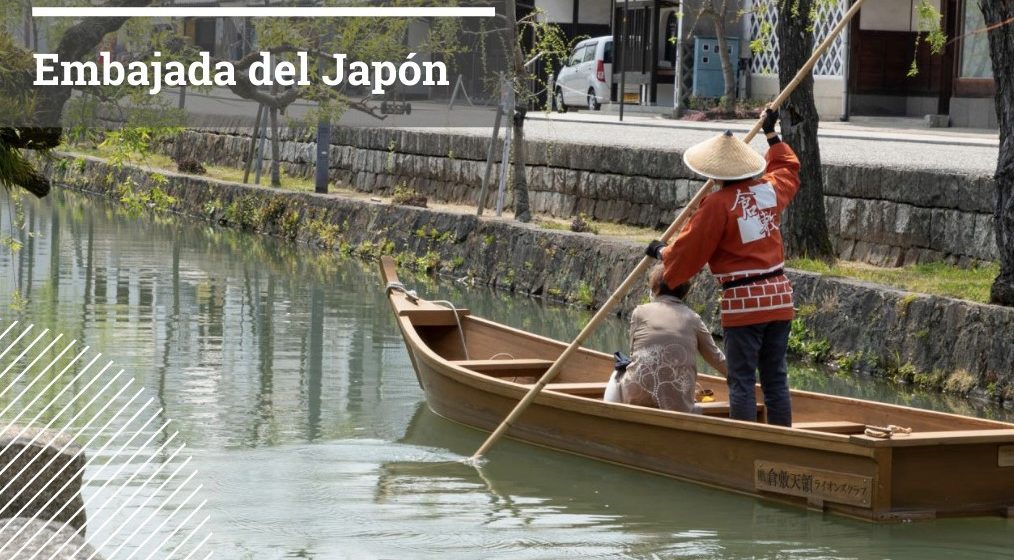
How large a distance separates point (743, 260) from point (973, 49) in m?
18.7

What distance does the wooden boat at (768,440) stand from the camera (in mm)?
7668

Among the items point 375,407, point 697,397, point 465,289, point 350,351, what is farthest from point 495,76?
point 697,397

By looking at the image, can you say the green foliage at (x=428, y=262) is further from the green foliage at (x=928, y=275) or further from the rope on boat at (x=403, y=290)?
the rope on boat at (x=403, y=290)

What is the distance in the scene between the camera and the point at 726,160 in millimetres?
8234

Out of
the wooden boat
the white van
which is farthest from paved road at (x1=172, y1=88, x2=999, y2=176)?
the white van

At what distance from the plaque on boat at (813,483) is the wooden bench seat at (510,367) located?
8.49 feet

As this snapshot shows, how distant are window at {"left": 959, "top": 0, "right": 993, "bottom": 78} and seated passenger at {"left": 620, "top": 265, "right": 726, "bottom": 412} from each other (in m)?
17.9

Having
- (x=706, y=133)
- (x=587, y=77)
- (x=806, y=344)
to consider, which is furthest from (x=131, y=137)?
(x=587, y=77)

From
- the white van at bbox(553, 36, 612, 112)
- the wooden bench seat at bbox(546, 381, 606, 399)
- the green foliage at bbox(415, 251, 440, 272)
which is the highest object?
the white van at bbox(553, 36, 612, 112)

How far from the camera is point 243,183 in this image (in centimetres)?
2355

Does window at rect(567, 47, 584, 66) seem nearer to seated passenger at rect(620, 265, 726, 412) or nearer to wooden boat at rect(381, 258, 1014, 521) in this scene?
wooden boat at rect(381, 258, 1014, 521)

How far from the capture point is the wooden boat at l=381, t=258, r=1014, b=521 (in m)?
7.67

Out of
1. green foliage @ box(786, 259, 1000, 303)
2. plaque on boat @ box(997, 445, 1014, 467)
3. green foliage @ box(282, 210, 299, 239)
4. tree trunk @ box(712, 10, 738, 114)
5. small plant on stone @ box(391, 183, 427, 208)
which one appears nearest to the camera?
plaque on boat @ box(997, 445, 1014, 467)

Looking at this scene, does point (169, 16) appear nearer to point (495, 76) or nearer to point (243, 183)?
point (495, 76)
